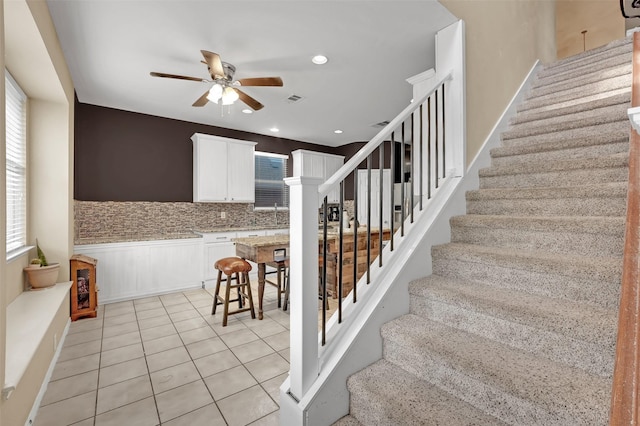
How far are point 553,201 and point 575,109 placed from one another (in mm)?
1351

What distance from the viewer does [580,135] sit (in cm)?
252

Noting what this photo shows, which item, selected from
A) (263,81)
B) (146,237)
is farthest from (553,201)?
(146,237)

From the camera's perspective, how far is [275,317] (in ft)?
11.4

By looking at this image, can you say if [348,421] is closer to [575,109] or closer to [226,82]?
[226,82]

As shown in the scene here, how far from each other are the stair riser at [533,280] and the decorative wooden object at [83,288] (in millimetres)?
3660

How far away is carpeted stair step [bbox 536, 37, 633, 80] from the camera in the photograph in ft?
11.5

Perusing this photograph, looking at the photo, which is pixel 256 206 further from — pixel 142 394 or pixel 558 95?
pixel 558 95

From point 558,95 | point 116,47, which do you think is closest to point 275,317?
point 116,47

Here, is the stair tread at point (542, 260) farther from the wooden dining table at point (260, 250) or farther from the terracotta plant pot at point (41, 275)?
the terracotta plant pot at point (41, 275)

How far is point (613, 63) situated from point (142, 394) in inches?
216

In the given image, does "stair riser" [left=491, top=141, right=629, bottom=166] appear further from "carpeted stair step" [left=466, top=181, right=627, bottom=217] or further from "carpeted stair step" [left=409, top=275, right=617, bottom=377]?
"carpeted stair step" [left=409, top=275, right=617, bottom=377]

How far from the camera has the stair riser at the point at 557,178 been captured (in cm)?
200

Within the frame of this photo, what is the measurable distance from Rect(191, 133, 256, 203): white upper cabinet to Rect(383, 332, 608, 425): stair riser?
13.7 ft

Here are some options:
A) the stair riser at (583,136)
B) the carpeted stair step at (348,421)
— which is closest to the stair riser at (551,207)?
the stair riser at (583,136)
